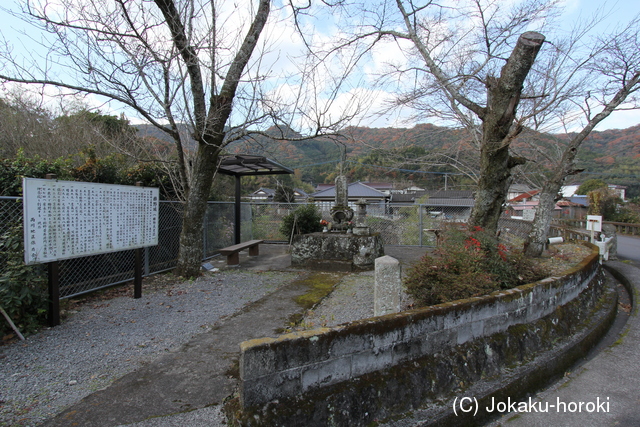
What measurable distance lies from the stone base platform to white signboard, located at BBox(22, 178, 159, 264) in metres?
3.56

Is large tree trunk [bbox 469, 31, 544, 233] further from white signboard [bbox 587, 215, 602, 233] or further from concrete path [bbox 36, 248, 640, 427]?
white signboard [bbox 587, 215, 602, 233]

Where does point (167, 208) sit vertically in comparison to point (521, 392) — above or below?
above

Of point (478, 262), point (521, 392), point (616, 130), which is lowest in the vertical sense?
point (521, 392)

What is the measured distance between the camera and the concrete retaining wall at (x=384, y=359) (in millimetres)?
2158

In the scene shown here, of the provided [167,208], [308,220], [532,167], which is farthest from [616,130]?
[167,208]

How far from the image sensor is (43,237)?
13.4 ft

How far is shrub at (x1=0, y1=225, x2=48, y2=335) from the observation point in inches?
153

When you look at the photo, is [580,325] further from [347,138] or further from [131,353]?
[131,353]

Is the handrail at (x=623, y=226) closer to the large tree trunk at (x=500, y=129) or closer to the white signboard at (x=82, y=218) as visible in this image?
the large tree trunk at (x=500, y=129)

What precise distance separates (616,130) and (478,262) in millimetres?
21966

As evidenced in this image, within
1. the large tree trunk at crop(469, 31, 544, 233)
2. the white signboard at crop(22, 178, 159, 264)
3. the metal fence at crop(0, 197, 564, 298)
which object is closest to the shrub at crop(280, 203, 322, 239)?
the metal fence at crop(0, 197, 564, 298)

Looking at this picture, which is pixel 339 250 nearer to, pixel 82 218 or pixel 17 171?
pixel 82 218

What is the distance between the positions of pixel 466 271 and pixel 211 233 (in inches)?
290

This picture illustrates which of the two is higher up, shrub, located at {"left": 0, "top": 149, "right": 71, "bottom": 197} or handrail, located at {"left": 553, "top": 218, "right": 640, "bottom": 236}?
shrub, located at {"left": 0, "top": 149, "right": 71, "bottom": 197}
